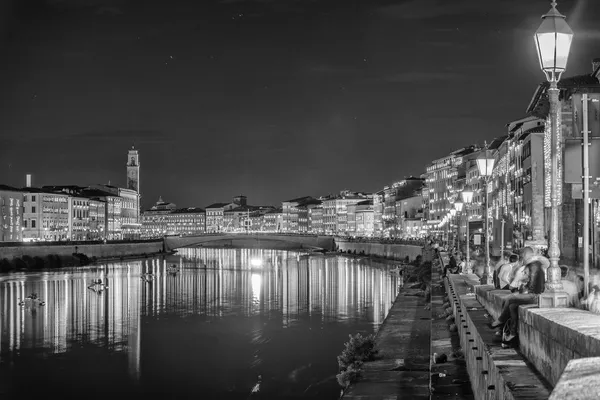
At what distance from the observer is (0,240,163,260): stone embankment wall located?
85525mm

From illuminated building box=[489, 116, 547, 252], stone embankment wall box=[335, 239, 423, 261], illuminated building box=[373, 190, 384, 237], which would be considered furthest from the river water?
illuminated building box=[373, 190, 384, 237]

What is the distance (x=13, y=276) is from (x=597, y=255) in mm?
56149

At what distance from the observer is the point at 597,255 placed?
104 feet

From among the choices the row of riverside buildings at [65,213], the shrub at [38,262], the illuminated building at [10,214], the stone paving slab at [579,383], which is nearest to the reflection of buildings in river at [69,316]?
the shrub at [38,262]

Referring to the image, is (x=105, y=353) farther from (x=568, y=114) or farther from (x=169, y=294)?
(x=568, y=114)

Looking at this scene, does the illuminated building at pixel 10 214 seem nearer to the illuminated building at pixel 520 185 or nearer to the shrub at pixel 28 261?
the shrub at pixel 28 261

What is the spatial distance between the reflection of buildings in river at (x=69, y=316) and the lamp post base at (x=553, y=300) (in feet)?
71.1

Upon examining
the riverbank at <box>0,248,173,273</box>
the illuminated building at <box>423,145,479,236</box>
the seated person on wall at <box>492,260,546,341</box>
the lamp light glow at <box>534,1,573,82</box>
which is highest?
the illuminated building at <box>423,145,479,236</box>

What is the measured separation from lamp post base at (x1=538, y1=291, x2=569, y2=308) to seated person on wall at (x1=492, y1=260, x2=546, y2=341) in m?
0.57

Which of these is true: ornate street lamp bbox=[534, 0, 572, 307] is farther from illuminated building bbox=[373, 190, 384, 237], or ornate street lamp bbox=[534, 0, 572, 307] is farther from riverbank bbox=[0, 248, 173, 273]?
illuminated building bbox=[373, 190, 384, 237]

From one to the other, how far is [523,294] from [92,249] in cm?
9824

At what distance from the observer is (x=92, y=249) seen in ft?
336

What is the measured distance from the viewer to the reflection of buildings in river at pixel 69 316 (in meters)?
33.0

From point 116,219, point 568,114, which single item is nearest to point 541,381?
point 568,114
